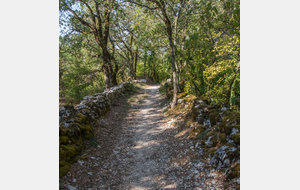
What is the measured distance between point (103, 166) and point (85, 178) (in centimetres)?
72

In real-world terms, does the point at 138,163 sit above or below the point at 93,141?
below

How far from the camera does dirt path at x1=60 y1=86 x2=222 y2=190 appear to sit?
3975 mm

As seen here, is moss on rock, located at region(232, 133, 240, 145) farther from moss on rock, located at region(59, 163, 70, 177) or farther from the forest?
moss on rock, located at region(59, 163, 70, 177)

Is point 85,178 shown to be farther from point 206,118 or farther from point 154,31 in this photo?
point 154,31

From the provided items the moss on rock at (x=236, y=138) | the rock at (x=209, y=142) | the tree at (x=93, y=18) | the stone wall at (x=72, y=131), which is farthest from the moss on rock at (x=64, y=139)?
the tree at (x=93, y=18)

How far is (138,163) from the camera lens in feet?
16.8

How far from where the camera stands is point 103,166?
4859 millimetres

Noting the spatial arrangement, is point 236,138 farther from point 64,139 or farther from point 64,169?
point 64,139

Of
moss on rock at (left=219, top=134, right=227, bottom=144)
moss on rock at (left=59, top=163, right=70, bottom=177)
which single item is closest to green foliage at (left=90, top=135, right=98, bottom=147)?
moss on rock at (left=59, top=163, right=70, bottom=177)

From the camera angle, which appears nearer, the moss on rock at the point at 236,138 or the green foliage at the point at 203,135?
the moss on rock at the point at 236,138

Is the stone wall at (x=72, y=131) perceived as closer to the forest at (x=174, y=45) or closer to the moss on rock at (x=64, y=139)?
the moss on rock at (x=64, y=139)

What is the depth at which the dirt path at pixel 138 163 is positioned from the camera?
3975mm

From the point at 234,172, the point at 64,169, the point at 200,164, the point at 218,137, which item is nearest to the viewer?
the point at 234,172

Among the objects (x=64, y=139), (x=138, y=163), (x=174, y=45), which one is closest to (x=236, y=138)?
(x=138, y=163)
